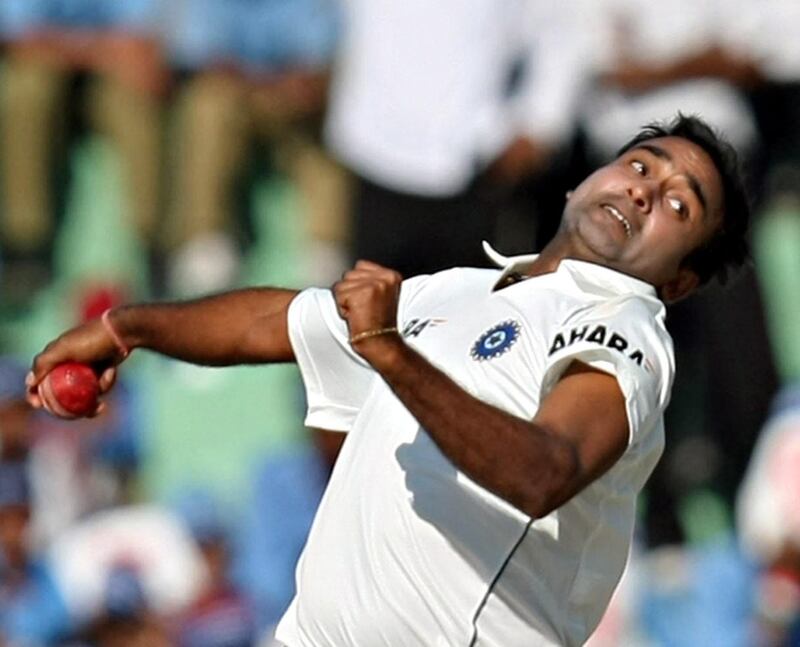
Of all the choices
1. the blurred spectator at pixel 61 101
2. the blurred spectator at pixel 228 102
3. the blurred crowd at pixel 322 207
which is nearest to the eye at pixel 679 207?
the blurred crowd at pixel 322 207

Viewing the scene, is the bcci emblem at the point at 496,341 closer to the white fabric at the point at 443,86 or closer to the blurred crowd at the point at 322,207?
the blurred crowd at the point at 322,207

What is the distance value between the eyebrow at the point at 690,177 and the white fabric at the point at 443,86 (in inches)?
184

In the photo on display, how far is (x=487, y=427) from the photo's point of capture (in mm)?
4180

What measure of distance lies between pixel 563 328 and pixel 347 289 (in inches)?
20.6

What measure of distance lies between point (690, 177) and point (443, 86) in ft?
16.4

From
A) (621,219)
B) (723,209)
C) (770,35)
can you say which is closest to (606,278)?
(621,219)

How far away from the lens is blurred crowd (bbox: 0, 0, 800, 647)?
31.7ft

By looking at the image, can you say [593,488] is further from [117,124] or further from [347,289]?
[117,124]

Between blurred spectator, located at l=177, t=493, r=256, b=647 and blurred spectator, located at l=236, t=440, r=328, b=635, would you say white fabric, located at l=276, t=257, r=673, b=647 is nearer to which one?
blurred spectator, located at l=177, t=493, r=256, b=647

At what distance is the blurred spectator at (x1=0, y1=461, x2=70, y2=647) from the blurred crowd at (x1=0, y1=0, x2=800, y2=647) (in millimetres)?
133

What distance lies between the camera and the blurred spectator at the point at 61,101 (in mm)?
10141

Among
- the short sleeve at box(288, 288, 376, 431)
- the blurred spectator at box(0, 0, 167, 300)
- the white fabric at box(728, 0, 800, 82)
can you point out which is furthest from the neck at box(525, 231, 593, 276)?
the blurred spectator at box(0, 0, 167, 300)

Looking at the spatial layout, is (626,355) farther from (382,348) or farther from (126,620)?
(126,620)

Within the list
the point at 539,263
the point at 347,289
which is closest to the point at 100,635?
the point at 539,263
